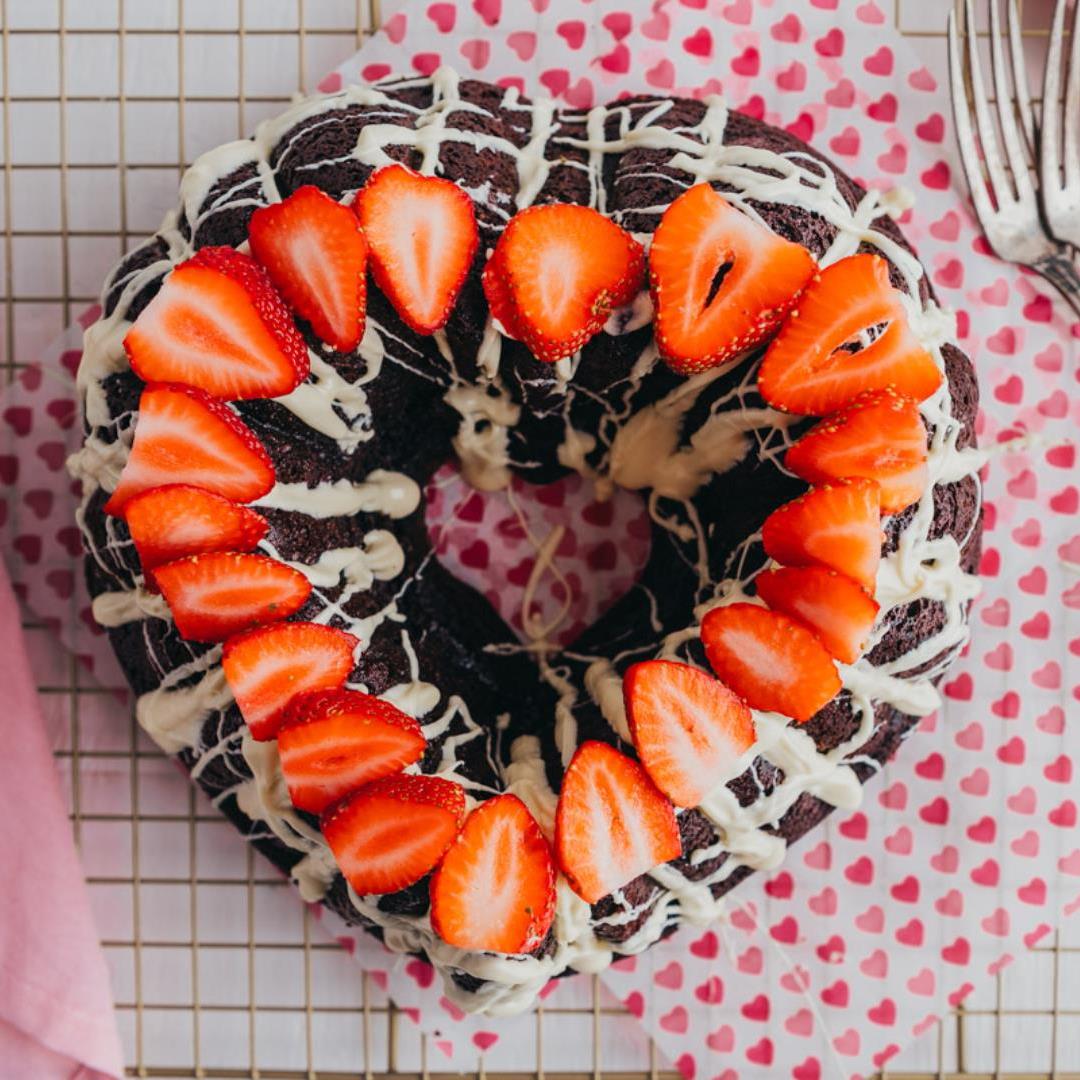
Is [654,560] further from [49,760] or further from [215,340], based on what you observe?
[49,760]

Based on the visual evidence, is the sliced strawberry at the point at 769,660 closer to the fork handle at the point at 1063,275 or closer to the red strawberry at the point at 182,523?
the red strawberry at the point at 182,523

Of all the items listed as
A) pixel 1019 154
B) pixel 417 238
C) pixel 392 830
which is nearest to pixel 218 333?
pixel 417 238

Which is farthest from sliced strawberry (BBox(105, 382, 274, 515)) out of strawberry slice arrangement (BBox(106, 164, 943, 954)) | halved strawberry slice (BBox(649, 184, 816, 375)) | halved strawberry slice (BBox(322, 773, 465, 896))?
halved strawberry slice (BBox(649, 184, 816, 375))

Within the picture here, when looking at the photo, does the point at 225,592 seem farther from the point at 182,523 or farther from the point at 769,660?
the point at 769,660

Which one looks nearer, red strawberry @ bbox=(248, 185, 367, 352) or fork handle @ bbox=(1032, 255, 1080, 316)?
red strawberry @ bbox=(248, 185, 367, 352)

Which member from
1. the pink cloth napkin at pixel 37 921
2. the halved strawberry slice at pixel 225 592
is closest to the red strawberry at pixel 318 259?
the halved strawberry slice at pixel 225 592

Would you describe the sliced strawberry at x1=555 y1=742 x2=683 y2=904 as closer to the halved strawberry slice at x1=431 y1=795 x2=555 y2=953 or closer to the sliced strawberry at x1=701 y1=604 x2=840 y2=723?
Result: the halved strawberry slice at x1=431 y1=795 x2=555 y2=953
